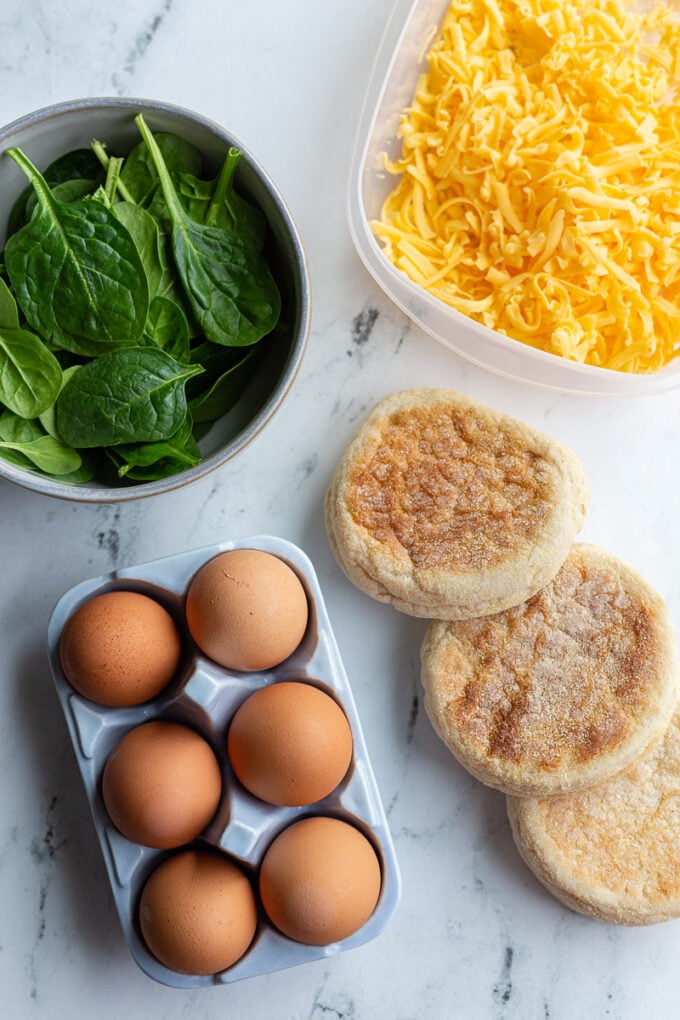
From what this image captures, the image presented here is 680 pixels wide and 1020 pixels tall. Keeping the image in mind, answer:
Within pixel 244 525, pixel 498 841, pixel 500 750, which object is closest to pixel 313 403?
pixel 244 525

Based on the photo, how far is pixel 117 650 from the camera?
1.04 metres

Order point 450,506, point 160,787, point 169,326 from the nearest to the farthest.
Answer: point 160,787, point 169,326, point 450,506

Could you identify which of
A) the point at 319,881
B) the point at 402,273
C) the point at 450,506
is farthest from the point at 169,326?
the point at 319,881

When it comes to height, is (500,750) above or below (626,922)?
above

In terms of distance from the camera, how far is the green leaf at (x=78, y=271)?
1061 millimetres

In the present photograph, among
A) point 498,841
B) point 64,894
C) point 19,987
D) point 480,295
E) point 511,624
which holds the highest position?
point 480,295

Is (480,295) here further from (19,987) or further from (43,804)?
(19,987)

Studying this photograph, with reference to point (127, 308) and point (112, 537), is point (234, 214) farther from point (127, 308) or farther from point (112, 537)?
point (112, 537)

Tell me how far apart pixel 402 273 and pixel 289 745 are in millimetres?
658

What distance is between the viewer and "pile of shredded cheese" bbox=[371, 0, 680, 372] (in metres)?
1.17

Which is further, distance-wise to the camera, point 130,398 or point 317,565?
point 317,565

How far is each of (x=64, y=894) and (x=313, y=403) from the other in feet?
2.62

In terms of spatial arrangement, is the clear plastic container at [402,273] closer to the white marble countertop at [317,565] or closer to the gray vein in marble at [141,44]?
the white marble countertop at [317,565]

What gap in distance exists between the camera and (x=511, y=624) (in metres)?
1.23
